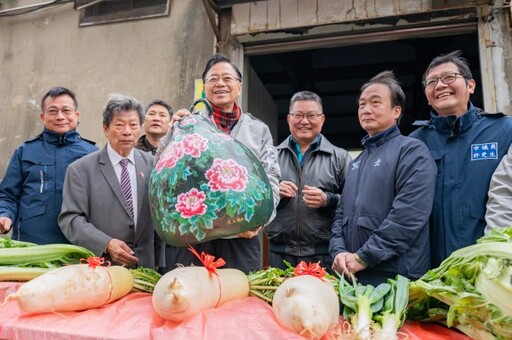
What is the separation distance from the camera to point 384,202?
2.62 m

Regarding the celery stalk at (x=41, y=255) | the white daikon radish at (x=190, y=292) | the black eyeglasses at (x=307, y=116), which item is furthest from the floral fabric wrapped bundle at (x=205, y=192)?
the black eyeglasses at (x=307, y=116)

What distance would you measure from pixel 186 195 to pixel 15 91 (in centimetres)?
650

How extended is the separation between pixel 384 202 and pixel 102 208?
187cm

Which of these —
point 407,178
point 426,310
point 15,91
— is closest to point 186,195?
point 426,310

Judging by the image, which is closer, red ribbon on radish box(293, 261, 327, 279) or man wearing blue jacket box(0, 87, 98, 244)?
red ribbon on radish box(293, 261, 327, 279)

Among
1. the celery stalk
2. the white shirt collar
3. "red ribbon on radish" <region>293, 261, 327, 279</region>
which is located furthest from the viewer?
the white shirt collar

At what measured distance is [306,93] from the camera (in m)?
3.68

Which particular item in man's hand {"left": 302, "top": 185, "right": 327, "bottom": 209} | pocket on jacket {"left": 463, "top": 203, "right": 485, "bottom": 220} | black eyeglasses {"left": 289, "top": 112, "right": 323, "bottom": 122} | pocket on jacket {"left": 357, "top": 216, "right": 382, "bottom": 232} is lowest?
pocket on jacket {"left": 357, "top": 216, "right": 382, "bottom": 232}

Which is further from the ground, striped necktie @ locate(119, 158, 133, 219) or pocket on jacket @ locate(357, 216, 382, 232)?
striped necktie @ locate(119, 158, 133, 219)

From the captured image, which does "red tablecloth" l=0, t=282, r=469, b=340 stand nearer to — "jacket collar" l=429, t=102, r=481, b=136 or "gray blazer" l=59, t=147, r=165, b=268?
"gray blazer" l=59, t=147, r=165, b=268

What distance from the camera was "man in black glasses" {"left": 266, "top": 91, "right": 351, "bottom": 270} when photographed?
3330mm

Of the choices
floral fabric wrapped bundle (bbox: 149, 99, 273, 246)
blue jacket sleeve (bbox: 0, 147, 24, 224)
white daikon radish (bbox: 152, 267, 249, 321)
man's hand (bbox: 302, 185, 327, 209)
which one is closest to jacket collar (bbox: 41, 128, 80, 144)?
blue jacket sleeve (bbox: 0, 147, 24, 224)

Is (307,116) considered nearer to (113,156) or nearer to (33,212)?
(113,156)

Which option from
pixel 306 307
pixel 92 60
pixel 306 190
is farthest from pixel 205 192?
pixel 92 60
